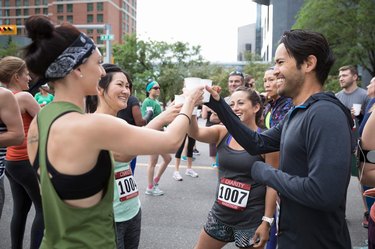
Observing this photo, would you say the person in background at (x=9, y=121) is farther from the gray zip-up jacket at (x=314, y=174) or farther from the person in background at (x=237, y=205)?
the gray zip-up jacket at (x=314, y=174)

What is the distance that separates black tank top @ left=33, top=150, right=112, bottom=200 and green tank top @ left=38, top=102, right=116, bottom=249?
36mm

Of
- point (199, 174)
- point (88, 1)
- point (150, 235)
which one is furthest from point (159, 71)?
point (88, 1)

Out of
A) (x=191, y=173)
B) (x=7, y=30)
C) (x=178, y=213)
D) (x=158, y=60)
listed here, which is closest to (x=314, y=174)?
(x=178, y=213)

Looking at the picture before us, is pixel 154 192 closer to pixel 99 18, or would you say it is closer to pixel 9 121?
pixel 9 121

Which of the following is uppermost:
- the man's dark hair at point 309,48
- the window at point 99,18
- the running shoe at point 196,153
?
the window at point 99,18

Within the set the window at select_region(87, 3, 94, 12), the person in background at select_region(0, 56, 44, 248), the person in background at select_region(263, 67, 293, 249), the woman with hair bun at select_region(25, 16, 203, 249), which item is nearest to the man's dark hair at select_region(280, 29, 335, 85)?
the woman with hair bun at select_region(25, 16, 203, 249)

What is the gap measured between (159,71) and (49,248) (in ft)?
116

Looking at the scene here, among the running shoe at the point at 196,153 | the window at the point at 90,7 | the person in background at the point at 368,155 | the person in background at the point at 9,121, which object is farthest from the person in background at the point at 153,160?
the window at the point at 90,7

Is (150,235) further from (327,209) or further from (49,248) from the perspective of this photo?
(327,209)

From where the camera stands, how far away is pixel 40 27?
149 cm

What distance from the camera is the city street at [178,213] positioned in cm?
407

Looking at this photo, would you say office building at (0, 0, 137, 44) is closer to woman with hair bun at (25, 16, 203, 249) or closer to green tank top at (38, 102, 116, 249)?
woman with hair bun at (25, 16, 203, 249)

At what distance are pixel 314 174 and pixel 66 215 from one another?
1.10 meters

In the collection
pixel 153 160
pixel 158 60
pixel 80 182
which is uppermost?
pixel 158 60
